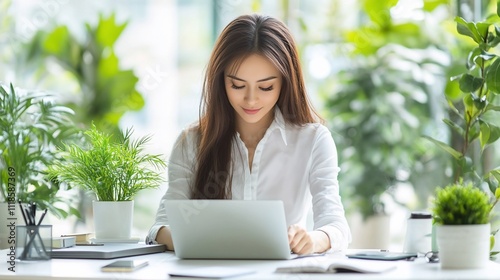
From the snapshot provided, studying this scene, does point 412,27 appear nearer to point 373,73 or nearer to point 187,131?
point 373,73

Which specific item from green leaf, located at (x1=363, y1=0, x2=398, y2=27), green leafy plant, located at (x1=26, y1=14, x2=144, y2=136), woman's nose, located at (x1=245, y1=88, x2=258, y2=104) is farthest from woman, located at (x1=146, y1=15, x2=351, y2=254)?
green leafy plant, located at (x1=26, y1=14, x2=144, y2=136)

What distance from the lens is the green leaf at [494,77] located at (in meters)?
2.54

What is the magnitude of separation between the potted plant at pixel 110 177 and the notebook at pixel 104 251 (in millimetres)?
93

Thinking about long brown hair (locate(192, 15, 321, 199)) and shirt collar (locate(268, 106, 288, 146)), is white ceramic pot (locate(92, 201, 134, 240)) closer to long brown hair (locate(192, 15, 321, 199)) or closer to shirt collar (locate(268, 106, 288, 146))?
long brown hair (locate(192, 15, 321, 199))

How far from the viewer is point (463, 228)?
1857mm

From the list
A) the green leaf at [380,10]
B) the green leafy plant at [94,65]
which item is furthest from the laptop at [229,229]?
the green leafy plant at [94,65]

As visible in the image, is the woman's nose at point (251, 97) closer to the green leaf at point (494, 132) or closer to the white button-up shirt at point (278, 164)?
the white button-up shirt at point (278, 164)

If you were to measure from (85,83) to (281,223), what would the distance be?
3475mm

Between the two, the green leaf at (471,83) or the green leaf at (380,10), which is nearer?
the green leaf at (471,83)

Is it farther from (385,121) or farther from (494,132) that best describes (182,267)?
(385,121)

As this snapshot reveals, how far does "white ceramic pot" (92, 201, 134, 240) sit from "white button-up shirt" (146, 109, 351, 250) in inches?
12.3

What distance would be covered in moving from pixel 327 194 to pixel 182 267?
0.82m

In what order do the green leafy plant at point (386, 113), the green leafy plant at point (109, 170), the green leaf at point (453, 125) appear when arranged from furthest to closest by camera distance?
the green leafy plant at point (386, 113)
the green leaf at point (453, 125)
the green leafy plant at point (109, 170)

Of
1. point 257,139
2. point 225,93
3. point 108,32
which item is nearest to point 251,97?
point 225,93
